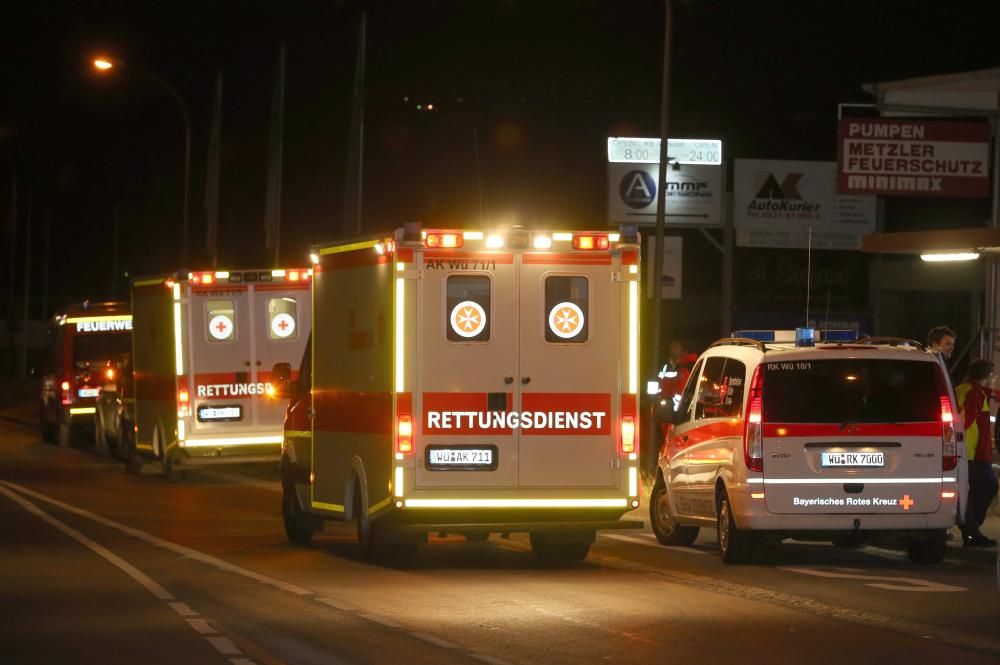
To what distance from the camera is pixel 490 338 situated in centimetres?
1482

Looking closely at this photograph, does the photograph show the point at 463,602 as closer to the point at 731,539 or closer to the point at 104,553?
the point at 731,539

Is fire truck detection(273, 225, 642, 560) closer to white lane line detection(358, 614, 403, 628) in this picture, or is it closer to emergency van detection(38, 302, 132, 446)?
white lane line detection(358, 614, 403, 628)

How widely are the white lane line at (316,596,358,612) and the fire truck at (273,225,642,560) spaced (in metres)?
1.85

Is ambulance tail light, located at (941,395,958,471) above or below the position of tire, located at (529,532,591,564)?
above

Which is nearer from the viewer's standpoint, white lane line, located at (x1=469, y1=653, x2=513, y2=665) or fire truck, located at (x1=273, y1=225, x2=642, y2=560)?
white lane line, located at (x1=469, y1=653, x2=513, y2=665)

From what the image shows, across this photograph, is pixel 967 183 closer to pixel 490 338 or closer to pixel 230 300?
pixel 230 300

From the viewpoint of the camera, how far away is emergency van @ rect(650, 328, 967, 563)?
14.4 m

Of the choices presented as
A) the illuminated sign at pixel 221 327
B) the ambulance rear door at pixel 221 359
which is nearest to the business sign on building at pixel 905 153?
the ambulance rear door at pixel 221 359

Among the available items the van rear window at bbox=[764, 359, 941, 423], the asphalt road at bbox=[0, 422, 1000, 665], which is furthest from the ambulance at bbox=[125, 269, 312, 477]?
the van rear window at bbox=[764, 359, 941, 423]

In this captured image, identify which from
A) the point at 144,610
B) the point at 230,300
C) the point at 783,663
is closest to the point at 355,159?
the point at 230,300

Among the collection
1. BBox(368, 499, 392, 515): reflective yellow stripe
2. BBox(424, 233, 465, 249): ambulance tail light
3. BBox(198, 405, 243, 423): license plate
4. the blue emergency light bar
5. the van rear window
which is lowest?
BBox(368, 499, 392, 515): reflective yellow stripe

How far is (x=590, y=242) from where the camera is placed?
49.1 ft

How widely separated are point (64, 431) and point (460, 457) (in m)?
25.0

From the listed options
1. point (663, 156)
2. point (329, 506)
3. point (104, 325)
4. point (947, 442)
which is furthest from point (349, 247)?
point (104, 325)
